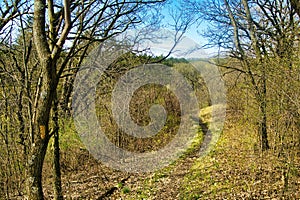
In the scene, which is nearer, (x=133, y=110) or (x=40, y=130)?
(x=40, y=130)

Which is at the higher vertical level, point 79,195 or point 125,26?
point 125,26

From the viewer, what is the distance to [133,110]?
13.8 meters

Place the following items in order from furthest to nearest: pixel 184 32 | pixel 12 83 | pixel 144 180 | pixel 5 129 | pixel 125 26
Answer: pixel 184 32 < pixel 144 180 < pixel 125 26 < pixel 12 83 < pixel 5 129

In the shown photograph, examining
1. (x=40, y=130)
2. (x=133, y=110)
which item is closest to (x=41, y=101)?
(x=40, y=130)

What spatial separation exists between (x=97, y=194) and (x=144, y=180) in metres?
1.58

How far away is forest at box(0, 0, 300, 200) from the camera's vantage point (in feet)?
16.6

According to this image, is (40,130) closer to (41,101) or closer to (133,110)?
(41,101)

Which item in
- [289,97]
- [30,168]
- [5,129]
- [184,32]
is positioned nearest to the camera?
[30,168]

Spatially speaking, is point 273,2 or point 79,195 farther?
point 273,2

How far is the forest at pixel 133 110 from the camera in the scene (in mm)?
5074

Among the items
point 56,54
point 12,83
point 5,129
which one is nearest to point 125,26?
point 12,83

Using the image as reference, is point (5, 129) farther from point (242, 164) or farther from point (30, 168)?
point (242, 164)

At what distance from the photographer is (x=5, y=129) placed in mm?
6484

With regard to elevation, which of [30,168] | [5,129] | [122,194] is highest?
[5,129]
